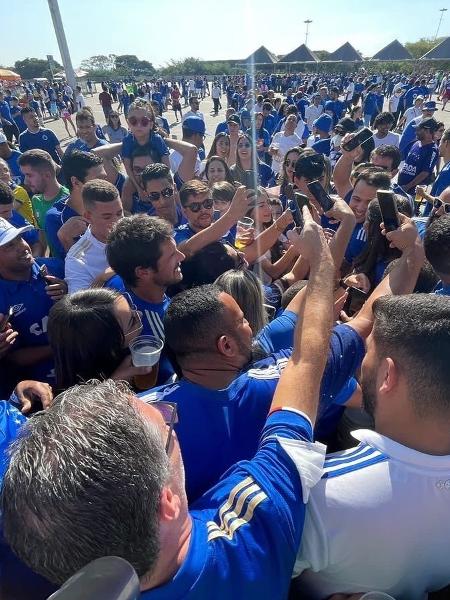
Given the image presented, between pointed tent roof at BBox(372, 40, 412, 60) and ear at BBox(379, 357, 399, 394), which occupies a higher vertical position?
pointed tent roof at BBox(372, 40, 412, 60)

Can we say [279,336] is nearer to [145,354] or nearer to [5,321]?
[145,354]

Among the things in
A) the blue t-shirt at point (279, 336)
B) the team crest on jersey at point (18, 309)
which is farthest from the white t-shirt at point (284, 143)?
the blue t-shirt at point (279, 336)

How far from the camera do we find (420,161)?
683 centimetres

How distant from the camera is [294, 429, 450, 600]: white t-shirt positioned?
0.99 metres

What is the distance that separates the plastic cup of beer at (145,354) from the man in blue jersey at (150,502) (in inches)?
31.0

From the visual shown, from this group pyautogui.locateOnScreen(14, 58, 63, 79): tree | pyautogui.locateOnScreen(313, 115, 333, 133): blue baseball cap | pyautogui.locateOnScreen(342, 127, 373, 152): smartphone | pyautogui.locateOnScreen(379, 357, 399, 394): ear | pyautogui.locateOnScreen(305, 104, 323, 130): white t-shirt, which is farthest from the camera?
pyautogui.locateOnScreen(14, 58, 63, 79): tree

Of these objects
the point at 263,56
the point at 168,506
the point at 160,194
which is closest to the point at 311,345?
the point at 168,506

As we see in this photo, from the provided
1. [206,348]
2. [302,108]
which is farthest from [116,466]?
[302,108]

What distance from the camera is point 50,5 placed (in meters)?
14.4

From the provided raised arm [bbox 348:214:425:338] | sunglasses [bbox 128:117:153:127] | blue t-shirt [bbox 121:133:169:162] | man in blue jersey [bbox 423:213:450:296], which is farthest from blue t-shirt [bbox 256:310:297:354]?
sunglasses [bbox 128:117:153:127]

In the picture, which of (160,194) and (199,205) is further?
(160,194)

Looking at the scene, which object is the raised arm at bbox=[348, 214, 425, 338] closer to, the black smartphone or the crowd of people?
the crowd of people

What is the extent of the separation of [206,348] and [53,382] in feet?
4.84

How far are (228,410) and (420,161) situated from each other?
6.91 m
